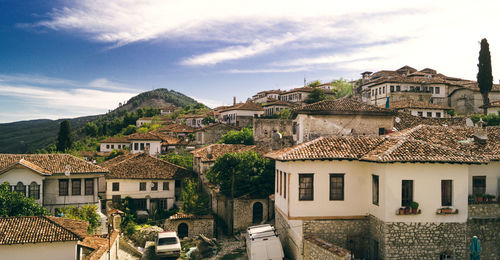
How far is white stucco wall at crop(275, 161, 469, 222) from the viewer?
51.1ft

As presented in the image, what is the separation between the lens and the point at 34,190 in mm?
28734

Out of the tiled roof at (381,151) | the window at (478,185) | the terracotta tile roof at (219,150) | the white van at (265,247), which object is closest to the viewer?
the tiled roof at (381,151)

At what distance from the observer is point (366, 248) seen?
Result: 57.0ft

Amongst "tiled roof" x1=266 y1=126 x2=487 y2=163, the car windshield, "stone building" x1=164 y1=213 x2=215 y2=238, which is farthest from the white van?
"stone building" x1=164 y1=213 x2=215 y2=238

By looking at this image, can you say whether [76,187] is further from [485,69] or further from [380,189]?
[485,69]

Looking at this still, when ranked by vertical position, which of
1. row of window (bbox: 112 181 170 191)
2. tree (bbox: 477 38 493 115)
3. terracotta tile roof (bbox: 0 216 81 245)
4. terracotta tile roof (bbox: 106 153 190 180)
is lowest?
row of window (bbox: 112 181 170 191)

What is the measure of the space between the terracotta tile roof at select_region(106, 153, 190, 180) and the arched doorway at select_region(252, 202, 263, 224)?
35.7 ft

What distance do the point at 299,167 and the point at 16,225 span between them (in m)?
13.2

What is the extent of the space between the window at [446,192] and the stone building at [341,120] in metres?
7.91

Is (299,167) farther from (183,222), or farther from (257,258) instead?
(183,222)

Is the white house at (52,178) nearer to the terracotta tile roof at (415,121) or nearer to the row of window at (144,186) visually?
the row of window at (144,186)

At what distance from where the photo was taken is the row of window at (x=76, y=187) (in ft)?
98.9

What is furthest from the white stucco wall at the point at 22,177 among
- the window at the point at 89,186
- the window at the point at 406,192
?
the window at the point at 406,192

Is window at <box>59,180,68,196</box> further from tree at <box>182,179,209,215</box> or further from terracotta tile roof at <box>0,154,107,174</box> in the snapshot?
tree at <box>182,179,209,215</box>
